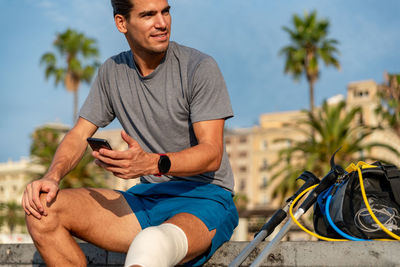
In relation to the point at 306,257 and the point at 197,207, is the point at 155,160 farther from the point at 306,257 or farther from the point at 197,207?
the point at 306,257

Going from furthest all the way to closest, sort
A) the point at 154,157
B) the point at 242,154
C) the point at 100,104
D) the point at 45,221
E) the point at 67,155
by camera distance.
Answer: the point at 242,154 < the point at 100,104 < the point at 67,155 < the point at 45,221 < the point at 154,157

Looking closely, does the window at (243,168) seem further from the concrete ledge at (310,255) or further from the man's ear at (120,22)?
the man's ear at (120,22)

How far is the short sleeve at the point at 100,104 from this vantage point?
3.29 meters

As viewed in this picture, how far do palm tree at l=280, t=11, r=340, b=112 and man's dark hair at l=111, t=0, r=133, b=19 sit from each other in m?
31.5

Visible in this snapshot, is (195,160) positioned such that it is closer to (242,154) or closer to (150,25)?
(150,25)

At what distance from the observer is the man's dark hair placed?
300cm

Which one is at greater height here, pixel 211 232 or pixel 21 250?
pixel 211 232

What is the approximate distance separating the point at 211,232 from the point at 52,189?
2.71 ft

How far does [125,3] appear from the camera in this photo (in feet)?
9.91

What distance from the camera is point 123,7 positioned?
3.04 metres

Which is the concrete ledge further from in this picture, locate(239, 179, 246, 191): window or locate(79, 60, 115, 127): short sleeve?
locate(239, 179, 246, 191): window

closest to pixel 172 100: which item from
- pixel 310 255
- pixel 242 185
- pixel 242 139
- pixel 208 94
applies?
pixel 208 94

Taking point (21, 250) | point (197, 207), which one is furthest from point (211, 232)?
point (21, 250)

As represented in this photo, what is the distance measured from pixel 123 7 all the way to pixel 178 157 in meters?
1.03
